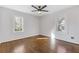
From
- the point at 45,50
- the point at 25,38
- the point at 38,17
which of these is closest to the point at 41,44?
the point at 45,50

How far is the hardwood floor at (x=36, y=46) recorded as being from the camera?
3.83 feet

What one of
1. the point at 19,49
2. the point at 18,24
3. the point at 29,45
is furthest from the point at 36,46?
the point at 18,24

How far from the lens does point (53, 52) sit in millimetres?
1233

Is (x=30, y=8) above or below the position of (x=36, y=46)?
above

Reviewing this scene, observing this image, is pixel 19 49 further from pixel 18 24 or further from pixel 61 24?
pixel 61 24

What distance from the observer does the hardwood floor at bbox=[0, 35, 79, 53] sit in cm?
117

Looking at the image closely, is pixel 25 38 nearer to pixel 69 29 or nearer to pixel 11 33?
pixel 11 33

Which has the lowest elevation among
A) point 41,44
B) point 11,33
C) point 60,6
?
point 41,44

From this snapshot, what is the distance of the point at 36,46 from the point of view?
128cm

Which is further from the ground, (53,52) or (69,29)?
(69,29)

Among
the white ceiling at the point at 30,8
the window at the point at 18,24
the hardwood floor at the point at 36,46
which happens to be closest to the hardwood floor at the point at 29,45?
the hardwood floor at the point at 36,46

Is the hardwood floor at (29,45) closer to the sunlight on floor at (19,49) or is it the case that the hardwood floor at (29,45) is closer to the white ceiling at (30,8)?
the sunlight on floor at (19,49)
